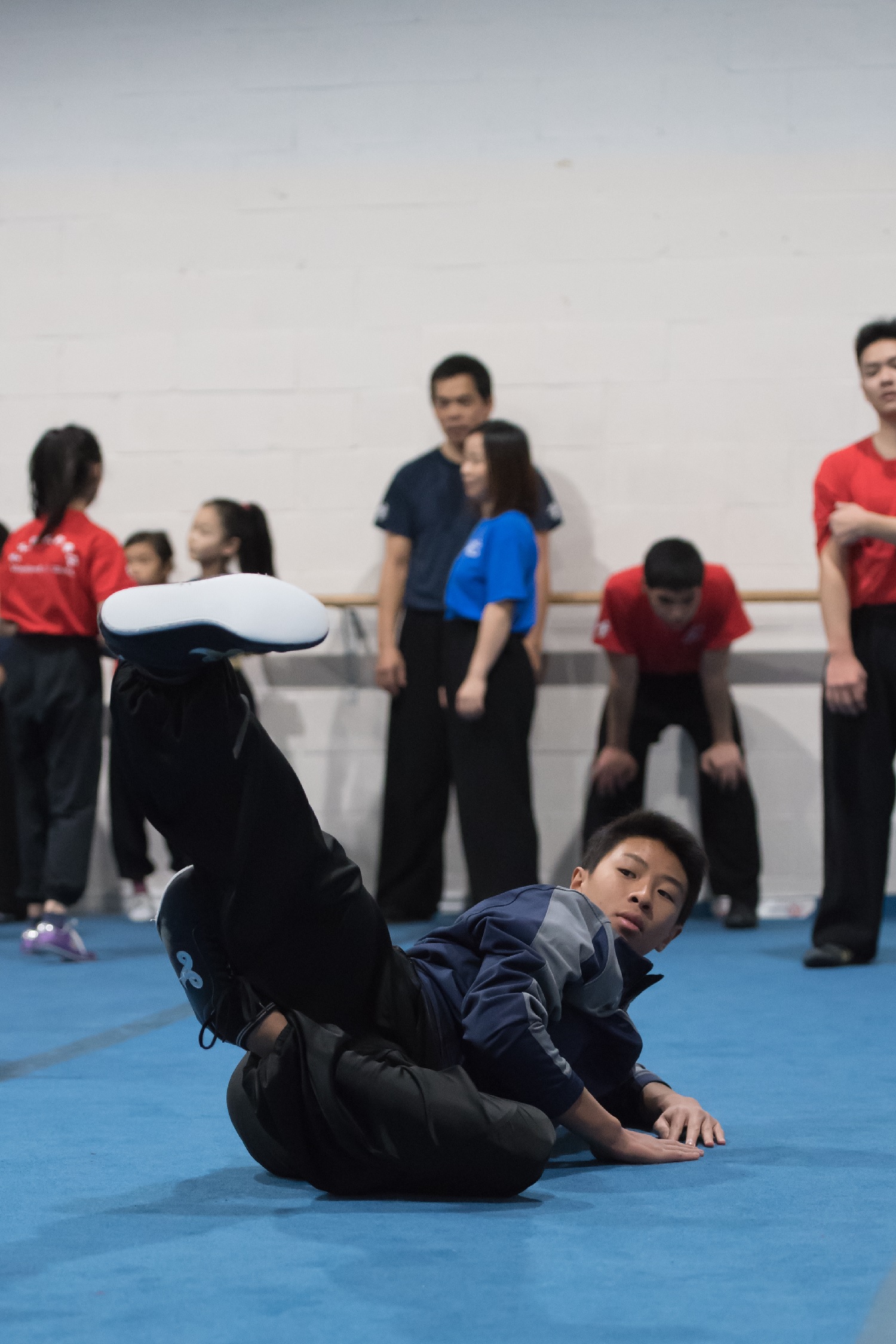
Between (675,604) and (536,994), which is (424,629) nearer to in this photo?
(675,604)

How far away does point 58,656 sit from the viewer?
11.2 ft

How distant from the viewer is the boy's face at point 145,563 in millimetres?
4125

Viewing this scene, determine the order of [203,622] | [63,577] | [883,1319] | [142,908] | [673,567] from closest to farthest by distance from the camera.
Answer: [883,1319]
[203,622]
[63,577]
[673,567]
[142,908]

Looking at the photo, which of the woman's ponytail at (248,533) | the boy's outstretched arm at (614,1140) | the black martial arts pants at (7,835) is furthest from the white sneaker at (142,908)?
the boy's outstretched arm at (614,1140)

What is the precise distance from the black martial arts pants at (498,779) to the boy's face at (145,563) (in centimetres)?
109

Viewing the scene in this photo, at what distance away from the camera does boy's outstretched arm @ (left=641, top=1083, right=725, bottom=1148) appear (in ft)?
5.28

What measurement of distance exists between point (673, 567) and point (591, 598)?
1.30ft

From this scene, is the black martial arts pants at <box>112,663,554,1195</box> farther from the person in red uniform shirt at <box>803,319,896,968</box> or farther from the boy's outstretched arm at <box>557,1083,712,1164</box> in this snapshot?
Answer: the person in red uniform shirt at <box>803,319,896,968</box>

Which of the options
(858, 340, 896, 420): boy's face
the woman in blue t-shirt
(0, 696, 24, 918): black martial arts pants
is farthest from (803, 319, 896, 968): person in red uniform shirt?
(0, 696, 24, 918): black martial arts pants

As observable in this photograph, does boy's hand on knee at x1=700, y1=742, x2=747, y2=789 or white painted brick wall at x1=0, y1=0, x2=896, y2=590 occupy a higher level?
white painted brick wall at x1=0, y1=0, x2=896, y2=590

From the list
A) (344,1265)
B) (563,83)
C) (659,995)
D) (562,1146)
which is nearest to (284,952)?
(344,1265)

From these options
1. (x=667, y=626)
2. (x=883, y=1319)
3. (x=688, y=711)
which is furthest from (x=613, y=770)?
(x=883, y=1319)

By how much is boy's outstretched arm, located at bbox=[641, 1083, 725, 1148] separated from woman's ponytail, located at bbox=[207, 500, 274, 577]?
2.49 m

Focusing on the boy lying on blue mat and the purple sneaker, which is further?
the purple sneaker
